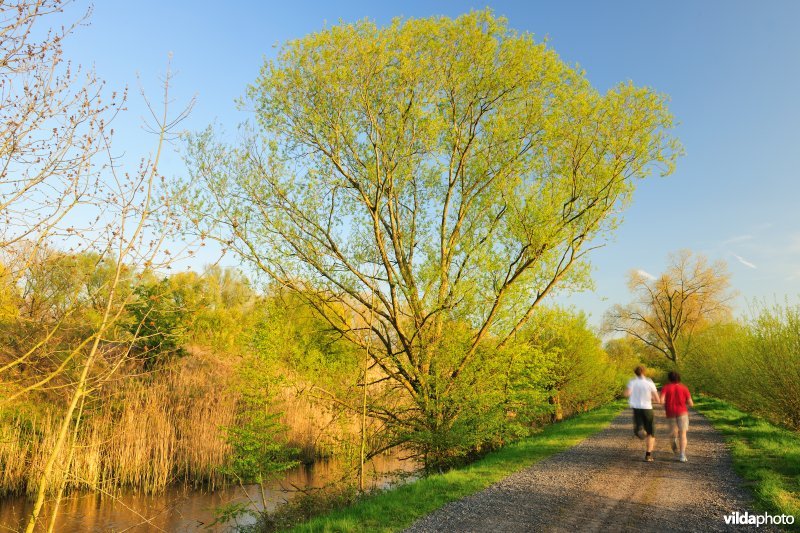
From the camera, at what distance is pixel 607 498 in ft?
27.2

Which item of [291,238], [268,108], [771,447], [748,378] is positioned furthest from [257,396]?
[748,378]

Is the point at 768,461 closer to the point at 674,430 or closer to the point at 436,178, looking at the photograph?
the point at 674,430

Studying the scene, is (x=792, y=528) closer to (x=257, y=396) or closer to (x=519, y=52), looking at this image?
(x=257, y=396)

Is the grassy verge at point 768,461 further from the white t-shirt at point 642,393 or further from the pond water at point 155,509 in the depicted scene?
the pond water at point 155,509

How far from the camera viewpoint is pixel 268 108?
15.1 metres

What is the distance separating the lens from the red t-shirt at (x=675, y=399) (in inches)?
439

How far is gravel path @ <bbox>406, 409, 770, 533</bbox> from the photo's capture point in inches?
277

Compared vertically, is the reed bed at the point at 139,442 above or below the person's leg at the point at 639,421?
below

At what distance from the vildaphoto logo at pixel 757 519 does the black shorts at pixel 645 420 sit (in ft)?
13.7

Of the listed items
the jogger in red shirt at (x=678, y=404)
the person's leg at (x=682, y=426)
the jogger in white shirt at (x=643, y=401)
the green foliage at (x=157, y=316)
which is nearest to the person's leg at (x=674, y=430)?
the jogger in red shirt at (x=678, y=404)

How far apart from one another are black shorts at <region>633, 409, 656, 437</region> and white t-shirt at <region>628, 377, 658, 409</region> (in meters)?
0.12

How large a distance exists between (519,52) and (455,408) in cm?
1109

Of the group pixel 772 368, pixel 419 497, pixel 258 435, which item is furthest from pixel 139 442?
pixel 772 368

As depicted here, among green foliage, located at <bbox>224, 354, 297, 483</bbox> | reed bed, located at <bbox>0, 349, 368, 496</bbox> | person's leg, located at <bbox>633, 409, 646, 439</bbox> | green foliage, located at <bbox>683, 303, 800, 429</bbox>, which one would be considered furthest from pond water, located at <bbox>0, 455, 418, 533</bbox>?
green foliage, located at <bbox>683, 303, 800, 429</bbox>
